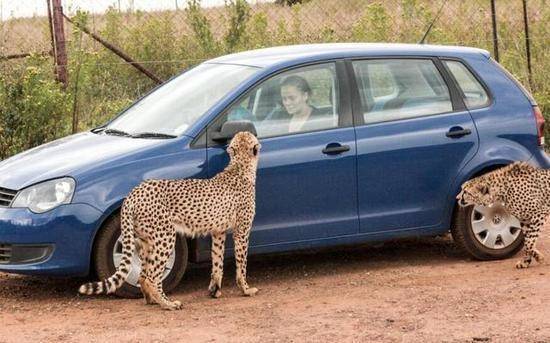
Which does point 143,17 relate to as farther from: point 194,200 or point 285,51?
point 194,200

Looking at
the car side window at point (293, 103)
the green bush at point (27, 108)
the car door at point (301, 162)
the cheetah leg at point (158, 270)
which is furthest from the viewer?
the green bush at point (27, 108)

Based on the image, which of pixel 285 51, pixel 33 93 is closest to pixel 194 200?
pixel 285 51

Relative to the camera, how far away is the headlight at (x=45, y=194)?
7547 millimetres

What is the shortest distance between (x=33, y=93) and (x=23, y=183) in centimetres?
407

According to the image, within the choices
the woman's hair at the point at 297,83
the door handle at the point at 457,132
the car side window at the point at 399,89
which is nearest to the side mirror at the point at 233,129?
the woman's hair at the point at 297,83

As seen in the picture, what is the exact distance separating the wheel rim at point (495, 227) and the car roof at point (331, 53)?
1.21 m

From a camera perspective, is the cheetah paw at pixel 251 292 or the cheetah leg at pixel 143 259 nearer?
the cheetah leg at pixel 143 259

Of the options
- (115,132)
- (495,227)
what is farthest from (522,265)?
(115,132)

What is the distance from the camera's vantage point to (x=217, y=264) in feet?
25.7

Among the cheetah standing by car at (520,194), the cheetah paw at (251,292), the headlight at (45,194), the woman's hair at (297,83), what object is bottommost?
the cheetah paw at (251,292)

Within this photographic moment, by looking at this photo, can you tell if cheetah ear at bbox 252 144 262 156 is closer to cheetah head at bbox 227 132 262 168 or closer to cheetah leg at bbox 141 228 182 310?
cheetah head at bbox 227 132 262 168

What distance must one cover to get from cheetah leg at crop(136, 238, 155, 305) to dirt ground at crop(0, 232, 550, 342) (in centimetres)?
10

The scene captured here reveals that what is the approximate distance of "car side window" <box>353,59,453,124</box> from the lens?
27.8 feet

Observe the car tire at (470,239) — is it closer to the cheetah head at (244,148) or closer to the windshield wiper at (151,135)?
the cheetah head at (244,148)
